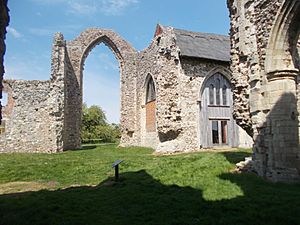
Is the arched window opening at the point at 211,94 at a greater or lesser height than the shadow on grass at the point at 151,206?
greater

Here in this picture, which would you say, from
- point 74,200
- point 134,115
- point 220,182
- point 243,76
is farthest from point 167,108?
point 74,200

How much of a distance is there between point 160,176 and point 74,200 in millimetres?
2954

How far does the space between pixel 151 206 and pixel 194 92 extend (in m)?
13.3

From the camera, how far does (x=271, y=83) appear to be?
7.36 metres

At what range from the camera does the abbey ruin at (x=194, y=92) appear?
719 cm

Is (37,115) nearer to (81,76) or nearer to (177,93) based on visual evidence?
(81,76)

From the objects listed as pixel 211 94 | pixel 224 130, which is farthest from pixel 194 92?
pixel 224 130

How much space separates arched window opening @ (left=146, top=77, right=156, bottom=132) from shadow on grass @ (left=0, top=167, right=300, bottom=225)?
1311 centimetres

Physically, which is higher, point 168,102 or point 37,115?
point 168,102

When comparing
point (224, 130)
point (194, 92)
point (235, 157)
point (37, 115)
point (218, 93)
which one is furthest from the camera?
point (224, 130)

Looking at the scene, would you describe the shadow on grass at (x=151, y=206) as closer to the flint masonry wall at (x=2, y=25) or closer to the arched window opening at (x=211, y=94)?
the flint masonry wall at (x=2, y=25)

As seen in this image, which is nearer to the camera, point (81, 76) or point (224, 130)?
point (224, 130)

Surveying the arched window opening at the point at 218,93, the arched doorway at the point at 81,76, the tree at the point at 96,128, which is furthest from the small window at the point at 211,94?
the tree at the point at 96,128

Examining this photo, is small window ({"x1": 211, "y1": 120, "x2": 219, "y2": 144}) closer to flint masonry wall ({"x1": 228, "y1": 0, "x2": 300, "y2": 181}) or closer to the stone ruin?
the stone ruin
